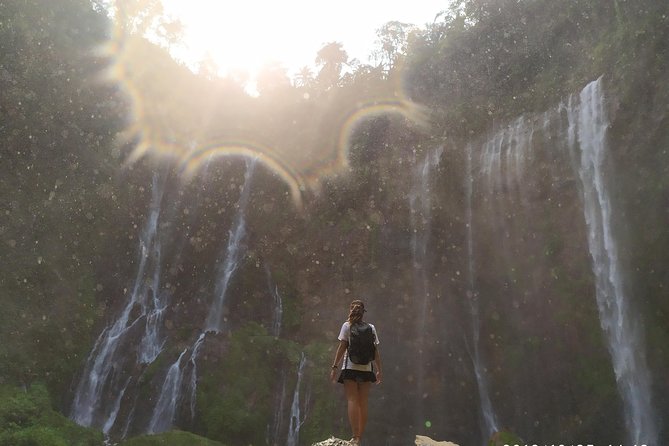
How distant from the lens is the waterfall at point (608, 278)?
14.5 metres

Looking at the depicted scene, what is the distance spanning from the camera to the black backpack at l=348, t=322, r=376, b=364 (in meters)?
6.24

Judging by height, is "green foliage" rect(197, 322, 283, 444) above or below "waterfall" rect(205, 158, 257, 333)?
below

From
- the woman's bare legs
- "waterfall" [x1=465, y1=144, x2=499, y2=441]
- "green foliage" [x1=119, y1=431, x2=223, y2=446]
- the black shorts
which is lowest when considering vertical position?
"green foliage" [x1=119, y1=431, x2=223, y2=446]

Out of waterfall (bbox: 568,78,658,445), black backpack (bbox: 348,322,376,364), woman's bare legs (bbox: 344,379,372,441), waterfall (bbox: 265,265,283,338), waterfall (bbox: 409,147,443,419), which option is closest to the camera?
black backpack (bbox: 348,322,376,364)

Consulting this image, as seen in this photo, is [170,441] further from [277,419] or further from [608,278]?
[608,278]

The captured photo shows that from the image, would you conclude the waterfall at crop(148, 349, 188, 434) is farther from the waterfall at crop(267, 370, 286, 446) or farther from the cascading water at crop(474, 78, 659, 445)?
the cascading water at crop(474, 78, 659, 445)

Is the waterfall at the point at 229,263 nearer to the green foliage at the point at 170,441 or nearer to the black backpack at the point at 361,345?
the green foliage at the point at 170,441

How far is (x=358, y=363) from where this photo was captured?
6.27 meters

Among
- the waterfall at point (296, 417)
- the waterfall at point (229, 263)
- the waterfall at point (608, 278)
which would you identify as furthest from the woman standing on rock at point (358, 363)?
the waterfall at point (229, 263)

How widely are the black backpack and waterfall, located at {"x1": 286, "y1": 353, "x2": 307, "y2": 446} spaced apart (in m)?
11.2

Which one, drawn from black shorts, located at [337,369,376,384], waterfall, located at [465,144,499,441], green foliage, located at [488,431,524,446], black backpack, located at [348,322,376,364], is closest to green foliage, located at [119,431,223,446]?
green foliage, located at [488,431,524,446]

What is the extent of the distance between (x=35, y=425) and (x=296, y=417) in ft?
23.4

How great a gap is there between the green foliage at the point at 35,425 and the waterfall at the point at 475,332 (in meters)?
11.0

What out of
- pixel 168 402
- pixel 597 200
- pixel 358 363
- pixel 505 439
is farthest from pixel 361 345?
pixel 597 200
